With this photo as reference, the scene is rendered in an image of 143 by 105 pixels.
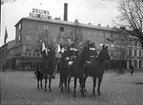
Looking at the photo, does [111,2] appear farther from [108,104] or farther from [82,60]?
[108,104]

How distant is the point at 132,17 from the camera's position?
17188 mm

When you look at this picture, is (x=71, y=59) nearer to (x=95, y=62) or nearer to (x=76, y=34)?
(x=95, y=62)

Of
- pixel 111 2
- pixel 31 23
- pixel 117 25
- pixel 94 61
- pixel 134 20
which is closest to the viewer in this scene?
pixel 111 2

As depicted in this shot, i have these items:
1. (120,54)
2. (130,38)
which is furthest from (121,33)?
(120,54)

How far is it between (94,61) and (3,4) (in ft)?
17.6

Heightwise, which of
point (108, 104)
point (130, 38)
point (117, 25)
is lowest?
point (108, 104)

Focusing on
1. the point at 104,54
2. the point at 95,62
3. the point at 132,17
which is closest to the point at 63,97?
the point at 95,62

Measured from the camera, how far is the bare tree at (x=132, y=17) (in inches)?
657

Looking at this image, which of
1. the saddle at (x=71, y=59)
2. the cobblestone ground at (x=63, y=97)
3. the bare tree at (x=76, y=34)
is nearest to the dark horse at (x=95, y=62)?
the saddle at (x=71, y=59)

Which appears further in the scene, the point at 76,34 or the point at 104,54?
the point at 76,34

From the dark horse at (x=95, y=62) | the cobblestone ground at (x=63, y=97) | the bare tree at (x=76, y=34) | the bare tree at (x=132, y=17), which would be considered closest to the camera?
the cobblestone ground at (x=63, y=97)

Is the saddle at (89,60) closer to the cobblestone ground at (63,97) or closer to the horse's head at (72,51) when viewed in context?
the horse's head at (72,51)

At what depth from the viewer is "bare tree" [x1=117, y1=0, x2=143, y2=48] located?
16.7 m

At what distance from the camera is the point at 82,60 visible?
10.1 metres
